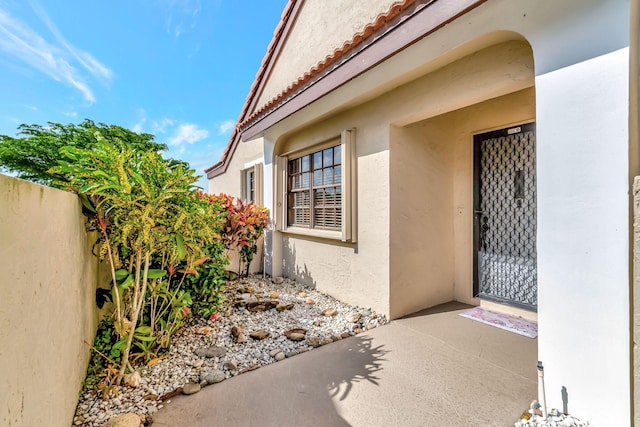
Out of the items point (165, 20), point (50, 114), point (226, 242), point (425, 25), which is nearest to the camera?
point (425, 25)

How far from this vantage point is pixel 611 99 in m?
2.08

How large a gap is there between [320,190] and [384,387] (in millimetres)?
3910

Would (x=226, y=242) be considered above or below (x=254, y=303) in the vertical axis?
above

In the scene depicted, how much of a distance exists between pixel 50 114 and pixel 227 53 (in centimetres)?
1358

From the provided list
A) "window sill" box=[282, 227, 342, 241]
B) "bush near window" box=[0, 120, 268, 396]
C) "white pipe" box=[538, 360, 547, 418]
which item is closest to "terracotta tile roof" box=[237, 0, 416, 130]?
"bush near window" box=[0, 120, 268, 396]

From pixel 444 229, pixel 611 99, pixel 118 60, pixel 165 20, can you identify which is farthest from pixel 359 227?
pixel 118 60

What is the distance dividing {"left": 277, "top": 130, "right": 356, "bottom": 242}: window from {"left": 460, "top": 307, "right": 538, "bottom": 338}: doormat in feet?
7.68

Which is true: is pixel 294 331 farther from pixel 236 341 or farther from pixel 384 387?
pixel 384 387

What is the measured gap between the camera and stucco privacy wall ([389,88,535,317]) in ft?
14.6

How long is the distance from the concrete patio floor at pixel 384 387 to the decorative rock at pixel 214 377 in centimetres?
9

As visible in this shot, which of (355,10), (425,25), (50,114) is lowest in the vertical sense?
(425,25)

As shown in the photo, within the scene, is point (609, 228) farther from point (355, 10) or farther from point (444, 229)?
point (355, 10)

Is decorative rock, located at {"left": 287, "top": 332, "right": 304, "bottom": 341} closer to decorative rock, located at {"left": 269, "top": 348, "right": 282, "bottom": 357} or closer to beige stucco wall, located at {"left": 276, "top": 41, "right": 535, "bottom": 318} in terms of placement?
decorative rock, located at {"left": 269, "top": 348, "right": 282, "bottom": 357}

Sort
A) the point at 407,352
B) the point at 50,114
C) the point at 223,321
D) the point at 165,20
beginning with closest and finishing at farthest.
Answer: the point at 407,352
the point at 223,321
the point at 165,20
the point at 50,114
